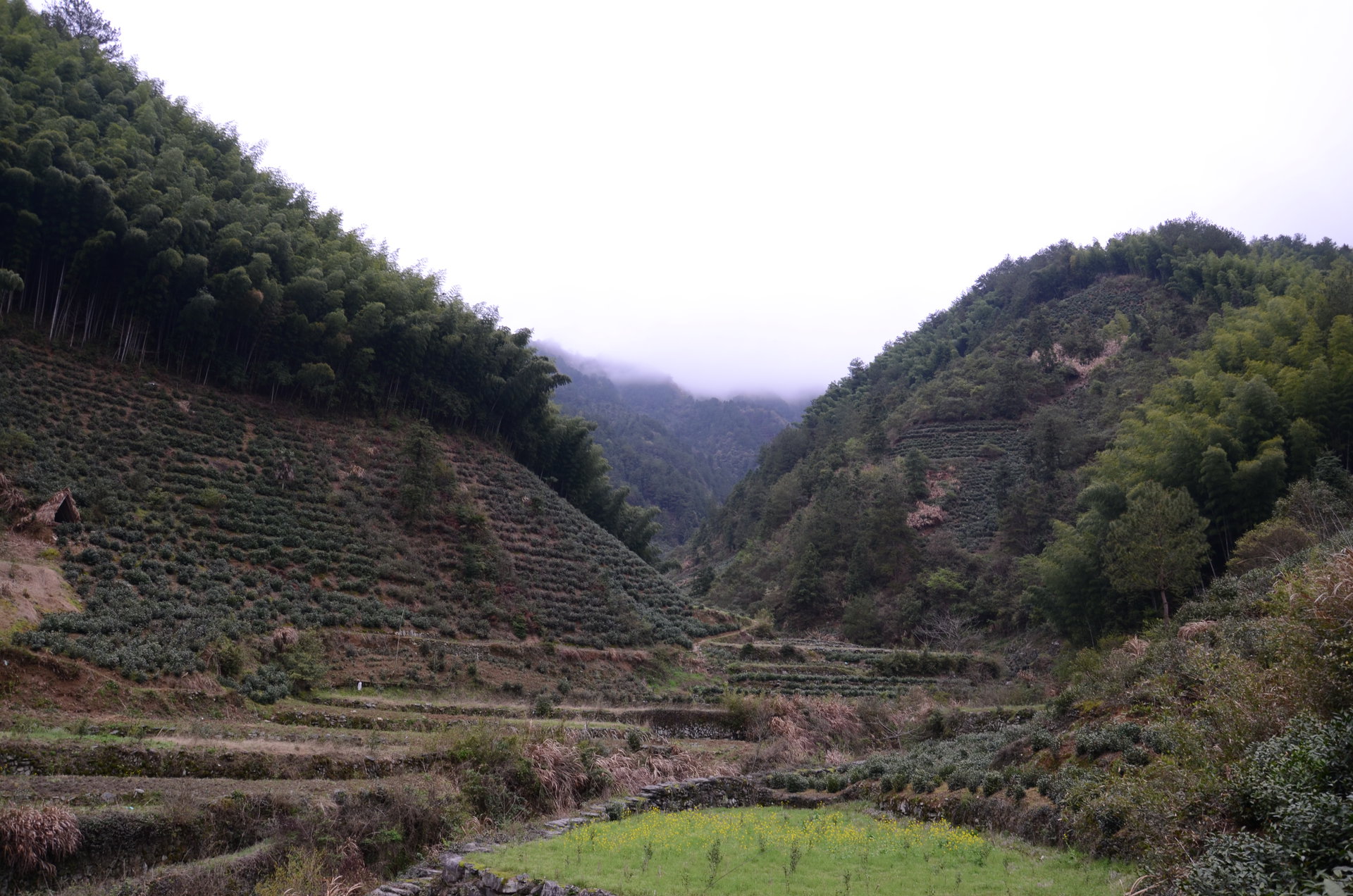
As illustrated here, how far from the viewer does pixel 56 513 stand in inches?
738

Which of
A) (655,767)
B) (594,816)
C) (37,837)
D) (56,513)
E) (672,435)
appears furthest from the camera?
(672,435)

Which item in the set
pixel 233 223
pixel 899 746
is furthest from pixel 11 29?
pixel 899 746

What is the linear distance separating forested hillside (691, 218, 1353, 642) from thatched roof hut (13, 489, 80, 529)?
2919 centimetres

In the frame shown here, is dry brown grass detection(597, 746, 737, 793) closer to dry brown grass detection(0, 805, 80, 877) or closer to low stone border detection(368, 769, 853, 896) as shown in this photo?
low stone border detection(368, 769, 853, 896)

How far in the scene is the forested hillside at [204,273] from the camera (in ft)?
82.5

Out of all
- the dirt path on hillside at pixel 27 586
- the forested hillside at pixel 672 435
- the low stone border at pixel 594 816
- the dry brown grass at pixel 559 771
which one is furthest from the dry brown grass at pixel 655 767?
the forested hillside at pixel 672 435

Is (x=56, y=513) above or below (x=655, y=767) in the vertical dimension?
above

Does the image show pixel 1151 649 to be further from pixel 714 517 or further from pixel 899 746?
pixel 714 517

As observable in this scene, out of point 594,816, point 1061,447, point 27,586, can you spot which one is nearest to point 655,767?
point 594,816

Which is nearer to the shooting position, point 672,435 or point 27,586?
point 27,586

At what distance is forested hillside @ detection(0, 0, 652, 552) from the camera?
82.5 feet

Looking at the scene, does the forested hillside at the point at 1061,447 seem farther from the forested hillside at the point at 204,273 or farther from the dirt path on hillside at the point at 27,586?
the dirt path on hillside at the point at 27,586

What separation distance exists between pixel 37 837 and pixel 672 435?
124791 mm

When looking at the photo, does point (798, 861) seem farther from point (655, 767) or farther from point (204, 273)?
point (204, 273)
